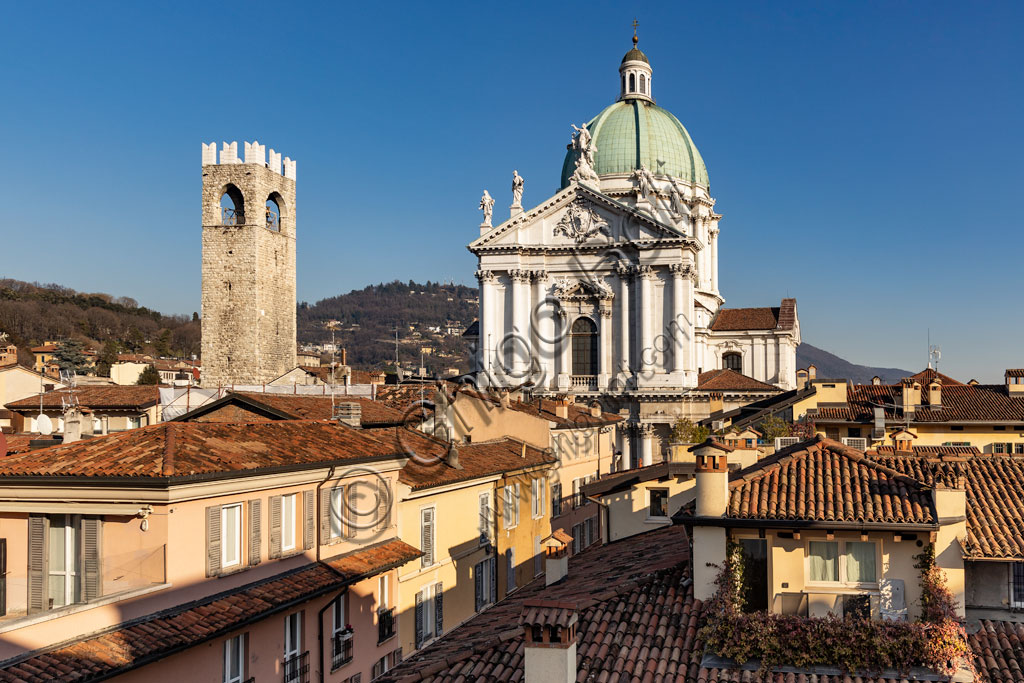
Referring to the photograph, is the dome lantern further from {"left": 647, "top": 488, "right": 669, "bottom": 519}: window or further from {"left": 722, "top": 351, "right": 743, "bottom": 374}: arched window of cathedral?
{"left": 647, "top": 488, "right": 669, "bottom": 519}: window

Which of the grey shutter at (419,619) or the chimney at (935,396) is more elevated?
the chimney at (935,396)

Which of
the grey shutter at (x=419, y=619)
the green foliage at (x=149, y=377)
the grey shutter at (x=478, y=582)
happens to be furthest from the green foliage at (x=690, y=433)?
the green foliage at (x=149, y=377)

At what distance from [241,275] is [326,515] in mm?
58023

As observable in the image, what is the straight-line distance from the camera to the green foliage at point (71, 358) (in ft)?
323

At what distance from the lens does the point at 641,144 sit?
71.2 meters

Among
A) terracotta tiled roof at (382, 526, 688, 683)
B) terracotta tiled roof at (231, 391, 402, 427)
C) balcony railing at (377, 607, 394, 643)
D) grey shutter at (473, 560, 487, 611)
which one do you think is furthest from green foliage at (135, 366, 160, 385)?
terracotta tiled roof at (382, 526, 688, 683)

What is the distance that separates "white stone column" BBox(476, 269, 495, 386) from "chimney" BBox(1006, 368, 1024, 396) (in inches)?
1120

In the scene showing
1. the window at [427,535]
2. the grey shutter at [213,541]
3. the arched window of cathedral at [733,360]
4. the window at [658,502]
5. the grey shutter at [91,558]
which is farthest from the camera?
the arched window of cathedral at [733,360]

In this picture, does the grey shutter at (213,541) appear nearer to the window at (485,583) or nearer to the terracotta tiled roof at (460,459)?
the terracotta tiled roof at (460,459)

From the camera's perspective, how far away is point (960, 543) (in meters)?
11.6

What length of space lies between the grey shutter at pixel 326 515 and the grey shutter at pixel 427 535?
293cm

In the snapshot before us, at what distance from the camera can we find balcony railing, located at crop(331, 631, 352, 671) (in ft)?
46.4

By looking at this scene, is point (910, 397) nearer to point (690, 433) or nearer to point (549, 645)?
point (690, 433)

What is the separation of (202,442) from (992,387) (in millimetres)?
41222
